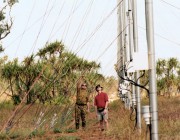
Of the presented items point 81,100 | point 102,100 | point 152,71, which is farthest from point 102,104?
point 152,71

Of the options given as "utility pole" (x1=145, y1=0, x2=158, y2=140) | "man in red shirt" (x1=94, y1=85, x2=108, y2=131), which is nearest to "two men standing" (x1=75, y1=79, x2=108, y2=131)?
"man in red shirt" (x1=94, y1=85, x2=108, y2=131)

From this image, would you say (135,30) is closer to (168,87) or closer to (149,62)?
(149,62)

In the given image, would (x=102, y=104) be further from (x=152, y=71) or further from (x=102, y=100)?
(x=152, y=71)

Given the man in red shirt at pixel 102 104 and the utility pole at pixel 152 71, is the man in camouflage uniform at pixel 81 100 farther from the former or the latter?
the utility pole at pixel 152 71

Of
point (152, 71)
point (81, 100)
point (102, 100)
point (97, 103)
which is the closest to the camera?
point (152, 71)

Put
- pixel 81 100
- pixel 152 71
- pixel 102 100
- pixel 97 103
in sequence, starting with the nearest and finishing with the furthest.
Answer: pixel 152 71
pixel 102 100
pixel 97 103
pixel 81 100

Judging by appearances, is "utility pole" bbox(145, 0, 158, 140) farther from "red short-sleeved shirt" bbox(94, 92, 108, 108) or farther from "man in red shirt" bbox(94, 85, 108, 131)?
"red short-sleeved shirt" bbox(94, 92, 108, 108)

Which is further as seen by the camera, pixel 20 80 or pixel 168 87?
pixel 168 87

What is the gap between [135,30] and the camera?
12.7 m

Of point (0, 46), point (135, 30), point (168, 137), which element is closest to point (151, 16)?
point (168, 137)

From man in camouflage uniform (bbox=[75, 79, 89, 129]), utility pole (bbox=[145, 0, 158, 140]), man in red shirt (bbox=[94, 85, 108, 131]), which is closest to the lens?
utility pole (bbox=[145, 0, 158, 140])

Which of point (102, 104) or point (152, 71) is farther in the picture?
point (102, 104)

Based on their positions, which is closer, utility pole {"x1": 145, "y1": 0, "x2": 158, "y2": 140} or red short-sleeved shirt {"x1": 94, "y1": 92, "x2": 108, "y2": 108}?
utility pole {"x1": 145, "y1": 0, "x2": 158, "y2": 140}

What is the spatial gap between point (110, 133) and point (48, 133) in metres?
2.39
